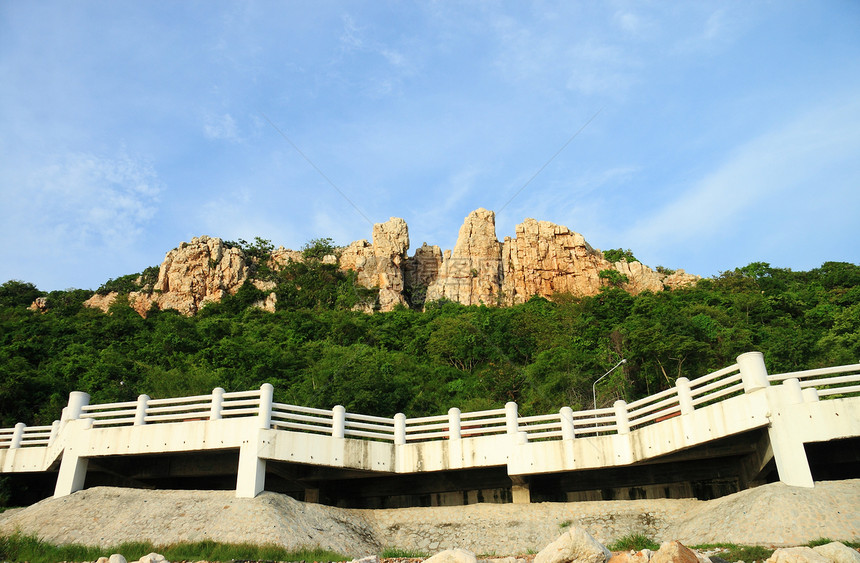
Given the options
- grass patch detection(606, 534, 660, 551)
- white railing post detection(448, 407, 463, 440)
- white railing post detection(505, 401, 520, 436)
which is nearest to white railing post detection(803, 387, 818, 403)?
grass patch detection(606, 534, 660, 551)

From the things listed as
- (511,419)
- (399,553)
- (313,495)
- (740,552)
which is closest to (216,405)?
(313,495)

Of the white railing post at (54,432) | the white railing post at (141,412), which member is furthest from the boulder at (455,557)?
the white railing post at (54,432)

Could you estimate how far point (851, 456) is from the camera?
13375 millimetres

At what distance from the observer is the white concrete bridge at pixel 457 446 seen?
1323 centimetres

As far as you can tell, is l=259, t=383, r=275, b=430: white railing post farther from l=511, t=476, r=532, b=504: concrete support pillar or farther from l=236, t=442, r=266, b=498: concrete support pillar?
l=511, t=476, r=532, b=504: concrete support pillar

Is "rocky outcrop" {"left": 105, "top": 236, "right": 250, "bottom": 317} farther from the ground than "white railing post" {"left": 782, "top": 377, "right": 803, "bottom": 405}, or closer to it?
farther from the ground

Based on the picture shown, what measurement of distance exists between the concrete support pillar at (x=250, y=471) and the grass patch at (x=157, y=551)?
194 centimetres

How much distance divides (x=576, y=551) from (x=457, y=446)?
25.9ft

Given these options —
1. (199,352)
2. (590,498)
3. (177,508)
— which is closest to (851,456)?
(590,498)

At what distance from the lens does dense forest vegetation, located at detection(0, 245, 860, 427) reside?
2809 centimetres

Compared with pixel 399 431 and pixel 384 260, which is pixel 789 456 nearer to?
pixel 399 431

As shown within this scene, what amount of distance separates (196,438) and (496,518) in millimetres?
7190

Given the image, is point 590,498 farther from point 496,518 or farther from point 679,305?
point 679,305

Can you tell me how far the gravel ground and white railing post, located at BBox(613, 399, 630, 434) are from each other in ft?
5.16
